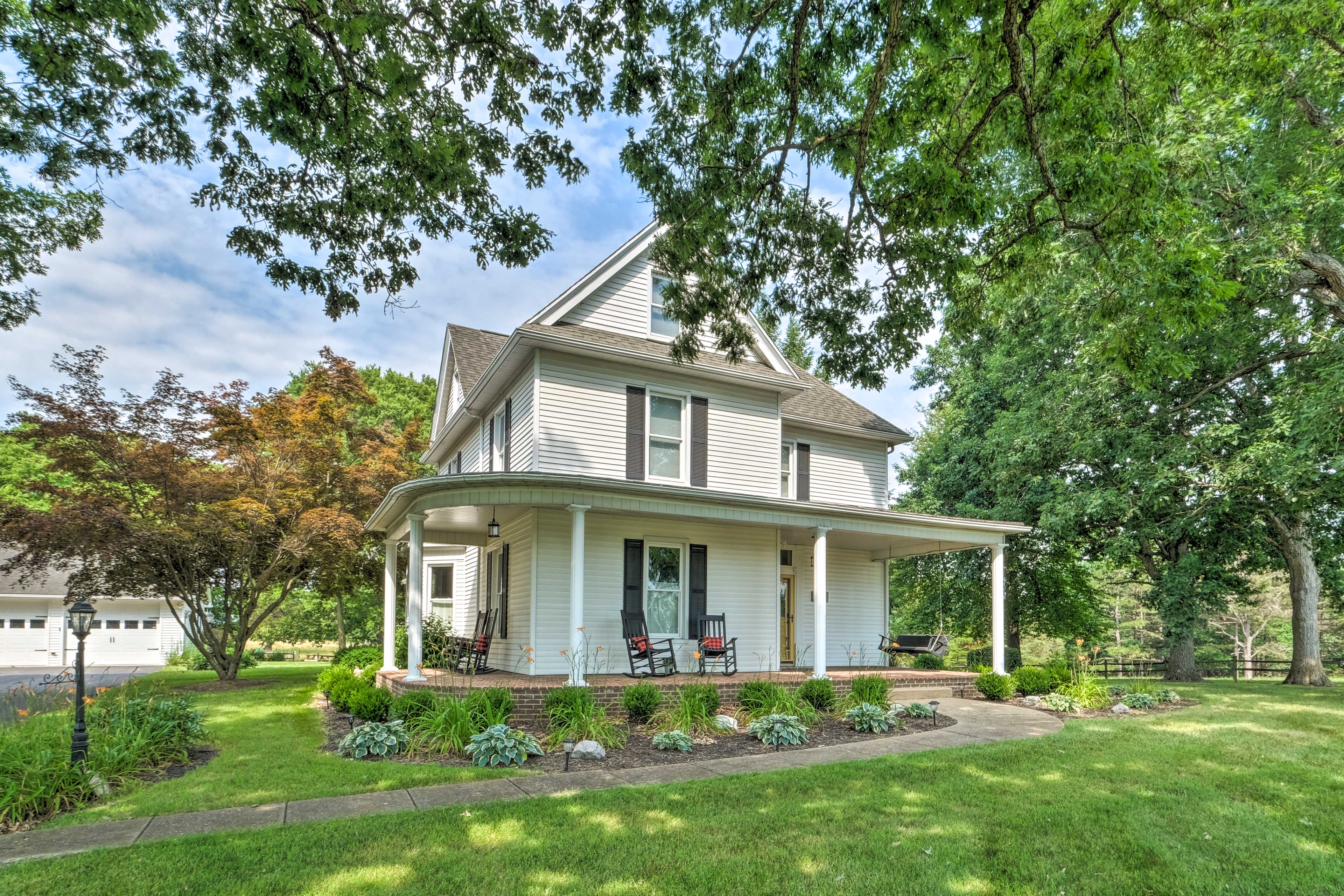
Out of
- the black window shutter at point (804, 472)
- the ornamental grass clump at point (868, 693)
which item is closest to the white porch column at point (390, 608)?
the ornamental grass clump at point (868, 693)

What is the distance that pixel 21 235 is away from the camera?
1108 cm

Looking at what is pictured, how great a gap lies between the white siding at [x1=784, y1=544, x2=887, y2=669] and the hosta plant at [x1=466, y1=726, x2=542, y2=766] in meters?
8.51

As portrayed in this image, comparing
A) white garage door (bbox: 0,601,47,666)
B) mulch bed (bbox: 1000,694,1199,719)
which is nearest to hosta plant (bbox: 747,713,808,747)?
mulch bed (bbox: 1000,694,1199,719)

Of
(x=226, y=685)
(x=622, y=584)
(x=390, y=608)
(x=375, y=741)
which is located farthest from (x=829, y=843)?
(x=226, y=685)

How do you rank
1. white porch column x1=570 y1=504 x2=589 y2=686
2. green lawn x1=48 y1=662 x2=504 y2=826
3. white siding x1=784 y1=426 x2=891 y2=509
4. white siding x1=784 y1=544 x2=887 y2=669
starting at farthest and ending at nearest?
1. white siding x1=784 y1=426 x2=891 y2=509
2. white siding x1=784 y1=544 x2=887 y2=669
3. white porch column x1=570 y1=504 x2=589 y2=686
4. green lawn x1=48 y1=662 x2=504 y2=826

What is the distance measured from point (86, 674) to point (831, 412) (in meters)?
20.6

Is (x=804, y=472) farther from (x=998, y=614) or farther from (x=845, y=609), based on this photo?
(x=998, y=614)

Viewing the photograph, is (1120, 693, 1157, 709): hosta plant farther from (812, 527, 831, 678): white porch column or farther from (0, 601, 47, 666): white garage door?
(0, 601, 47, 666): white garage door

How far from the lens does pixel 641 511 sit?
10.9 metres

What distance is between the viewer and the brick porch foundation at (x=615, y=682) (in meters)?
9.27

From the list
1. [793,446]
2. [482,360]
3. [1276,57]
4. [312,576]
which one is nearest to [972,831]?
[1276,57]

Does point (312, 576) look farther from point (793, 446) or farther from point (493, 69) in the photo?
point (493, 69)

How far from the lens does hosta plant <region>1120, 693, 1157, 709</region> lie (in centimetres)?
1138

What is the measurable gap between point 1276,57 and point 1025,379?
11717 millimetres
